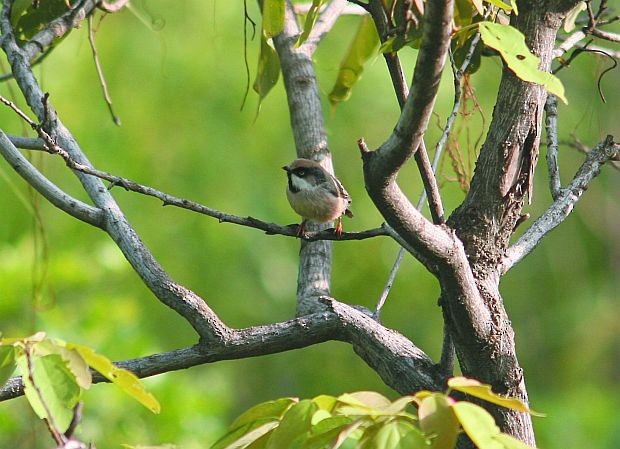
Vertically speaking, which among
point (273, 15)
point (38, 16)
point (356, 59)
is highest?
point (356, 59)

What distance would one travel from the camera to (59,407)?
1339 millimetres

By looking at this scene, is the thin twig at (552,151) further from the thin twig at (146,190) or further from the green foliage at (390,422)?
the green foliage at (390,422)

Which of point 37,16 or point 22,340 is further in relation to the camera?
point 37,16

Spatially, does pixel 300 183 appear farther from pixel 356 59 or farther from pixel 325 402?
pixel 325 402

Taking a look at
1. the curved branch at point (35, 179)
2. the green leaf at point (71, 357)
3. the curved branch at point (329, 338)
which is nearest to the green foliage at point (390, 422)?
the green leaf at point (71, 357)

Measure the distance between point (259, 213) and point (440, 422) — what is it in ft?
23.1

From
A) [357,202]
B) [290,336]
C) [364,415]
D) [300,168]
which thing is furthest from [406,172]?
[364,415]

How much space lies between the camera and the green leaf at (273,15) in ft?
7.20

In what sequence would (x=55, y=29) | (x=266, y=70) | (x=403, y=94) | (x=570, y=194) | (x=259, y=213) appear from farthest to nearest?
(x=259, y=213) → (x=266, y=70) → (x=55, y=29) → (x=570, y=194) → (x=403, y=94)

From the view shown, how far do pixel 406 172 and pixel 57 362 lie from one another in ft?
22.5

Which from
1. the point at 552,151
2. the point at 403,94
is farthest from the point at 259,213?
the point at 403,94

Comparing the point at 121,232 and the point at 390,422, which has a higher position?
the point at 121,232

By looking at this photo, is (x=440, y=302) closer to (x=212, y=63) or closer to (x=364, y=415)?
(x=364, y=415)

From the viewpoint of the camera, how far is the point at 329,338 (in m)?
2.31
